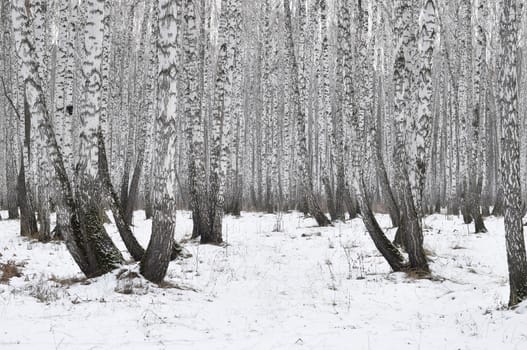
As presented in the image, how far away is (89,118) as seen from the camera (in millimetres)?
6859

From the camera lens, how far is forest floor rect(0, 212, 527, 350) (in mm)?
4617

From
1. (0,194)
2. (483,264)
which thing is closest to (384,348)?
(483,264)

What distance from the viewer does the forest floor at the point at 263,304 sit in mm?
4617

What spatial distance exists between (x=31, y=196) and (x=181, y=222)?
16.1 ft

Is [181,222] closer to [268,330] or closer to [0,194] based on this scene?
[268,330]

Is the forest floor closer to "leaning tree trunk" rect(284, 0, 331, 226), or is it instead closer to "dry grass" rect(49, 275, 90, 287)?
"dry grass" rect(49, 275, 90, 287)

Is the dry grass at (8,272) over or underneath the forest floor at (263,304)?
over

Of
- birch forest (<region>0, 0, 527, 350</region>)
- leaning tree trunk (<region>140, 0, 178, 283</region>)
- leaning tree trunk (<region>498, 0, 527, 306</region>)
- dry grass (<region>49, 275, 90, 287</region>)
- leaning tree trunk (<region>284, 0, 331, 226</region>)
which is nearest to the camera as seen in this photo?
birch forest (<region>0, 0, 527, 350</region>)

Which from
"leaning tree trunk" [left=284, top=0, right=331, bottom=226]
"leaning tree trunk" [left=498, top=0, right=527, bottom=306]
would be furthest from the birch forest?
"leaning tree trunk" [left=284, top=0, right=331, bottom=226]

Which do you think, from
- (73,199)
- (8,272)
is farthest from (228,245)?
(8,272)

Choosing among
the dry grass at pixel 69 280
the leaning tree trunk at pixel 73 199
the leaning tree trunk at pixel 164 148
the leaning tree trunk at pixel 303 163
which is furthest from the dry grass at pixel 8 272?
the leaning tree trunk at pixel 303 163

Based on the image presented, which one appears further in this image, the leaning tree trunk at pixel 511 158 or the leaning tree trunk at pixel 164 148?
the leaning tree trunk at pixel 164 148

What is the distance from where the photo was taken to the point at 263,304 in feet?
20.0

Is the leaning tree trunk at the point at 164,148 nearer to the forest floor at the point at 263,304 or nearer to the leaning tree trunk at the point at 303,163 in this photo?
the forest floor at the point at 263,304
